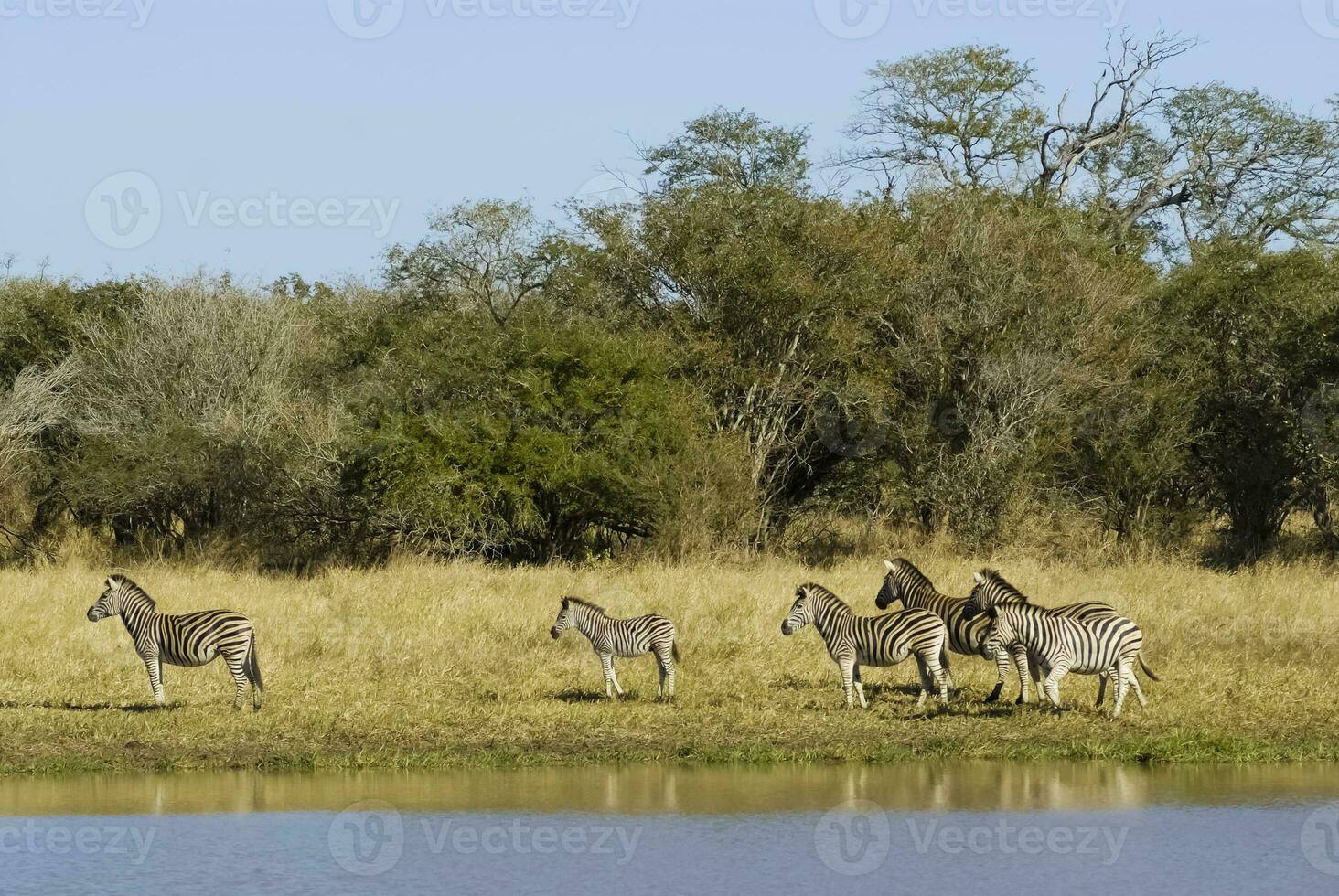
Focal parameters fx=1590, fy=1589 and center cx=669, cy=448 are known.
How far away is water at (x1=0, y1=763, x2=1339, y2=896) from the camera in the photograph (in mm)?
10180

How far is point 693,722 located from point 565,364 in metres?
13.5

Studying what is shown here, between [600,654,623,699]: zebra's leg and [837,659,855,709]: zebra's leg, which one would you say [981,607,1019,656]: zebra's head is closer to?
[837,659,855,709]: zebra's leg

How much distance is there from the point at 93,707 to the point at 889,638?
780cm

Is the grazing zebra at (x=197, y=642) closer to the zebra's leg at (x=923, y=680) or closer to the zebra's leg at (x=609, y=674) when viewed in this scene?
the zebra's leg at (x=609, y=674)

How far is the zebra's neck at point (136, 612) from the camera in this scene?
15938 mm

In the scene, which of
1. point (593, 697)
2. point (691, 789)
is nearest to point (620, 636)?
point (593, 697)

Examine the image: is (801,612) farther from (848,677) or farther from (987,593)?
(987,593)

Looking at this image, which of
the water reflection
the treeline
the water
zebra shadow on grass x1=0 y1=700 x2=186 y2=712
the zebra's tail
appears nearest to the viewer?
the water

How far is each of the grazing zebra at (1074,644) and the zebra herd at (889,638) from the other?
0.03 feet

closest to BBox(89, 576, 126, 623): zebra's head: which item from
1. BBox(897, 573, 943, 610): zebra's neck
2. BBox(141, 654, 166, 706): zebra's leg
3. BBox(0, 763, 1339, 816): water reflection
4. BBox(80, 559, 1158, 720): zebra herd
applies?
BBox(80, 559, 1158, 720): zebra herd

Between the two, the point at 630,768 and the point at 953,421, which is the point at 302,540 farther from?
the point at 630,768

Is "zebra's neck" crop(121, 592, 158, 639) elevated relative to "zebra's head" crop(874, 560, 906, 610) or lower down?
lower down

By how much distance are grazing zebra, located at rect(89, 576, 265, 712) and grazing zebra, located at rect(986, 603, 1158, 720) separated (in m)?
7.18

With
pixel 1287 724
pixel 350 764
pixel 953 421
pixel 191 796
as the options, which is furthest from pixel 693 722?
pixel 953 421
